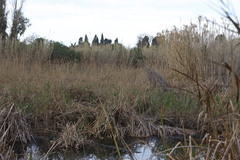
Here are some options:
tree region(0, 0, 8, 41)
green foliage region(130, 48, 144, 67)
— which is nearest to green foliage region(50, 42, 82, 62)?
green foliage region(130, 48, 144, 67)

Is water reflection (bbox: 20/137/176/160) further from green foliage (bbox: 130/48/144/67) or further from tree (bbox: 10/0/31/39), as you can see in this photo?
tree (bbox: 10/0/31/39)

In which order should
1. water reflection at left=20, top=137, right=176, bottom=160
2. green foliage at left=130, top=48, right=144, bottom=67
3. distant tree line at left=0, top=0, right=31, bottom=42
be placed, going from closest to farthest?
water reflection at left=20, top=137, right=176, bottom=160, green foliage at left=130, top=48, right=144, bottom=67, distant tree line at left=0, top=0, right=31, bottom=42

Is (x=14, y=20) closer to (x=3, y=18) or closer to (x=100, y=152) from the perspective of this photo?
(x=3, y=18)

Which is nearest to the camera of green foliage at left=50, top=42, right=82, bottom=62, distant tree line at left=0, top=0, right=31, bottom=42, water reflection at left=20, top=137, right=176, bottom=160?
water reflection at left=20, top=137, right=176, bottom=160

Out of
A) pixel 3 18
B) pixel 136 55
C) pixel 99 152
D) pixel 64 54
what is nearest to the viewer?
pixel 99 152

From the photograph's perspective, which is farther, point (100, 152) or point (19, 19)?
point (19, 19)

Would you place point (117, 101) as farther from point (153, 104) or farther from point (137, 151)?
point (137, 151)

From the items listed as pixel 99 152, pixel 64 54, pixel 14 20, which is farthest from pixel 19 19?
pixel 99 152

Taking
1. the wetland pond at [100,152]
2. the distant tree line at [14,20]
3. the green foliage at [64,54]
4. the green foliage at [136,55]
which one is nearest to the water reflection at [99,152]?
the wetland pond at [100,152]

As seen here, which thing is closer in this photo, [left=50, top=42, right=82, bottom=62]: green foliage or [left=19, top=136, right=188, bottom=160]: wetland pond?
[left=19, top=136, right=188, bottom=160]: wetland pond

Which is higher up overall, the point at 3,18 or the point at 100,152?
the point at 3,18

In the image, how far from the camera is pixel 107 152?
3.96 metres

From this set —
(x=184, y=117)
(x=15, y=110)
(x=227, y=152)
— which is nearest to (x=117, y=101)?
(x=184, y=117)

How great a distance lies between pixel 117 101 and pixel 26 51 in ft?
26.4
